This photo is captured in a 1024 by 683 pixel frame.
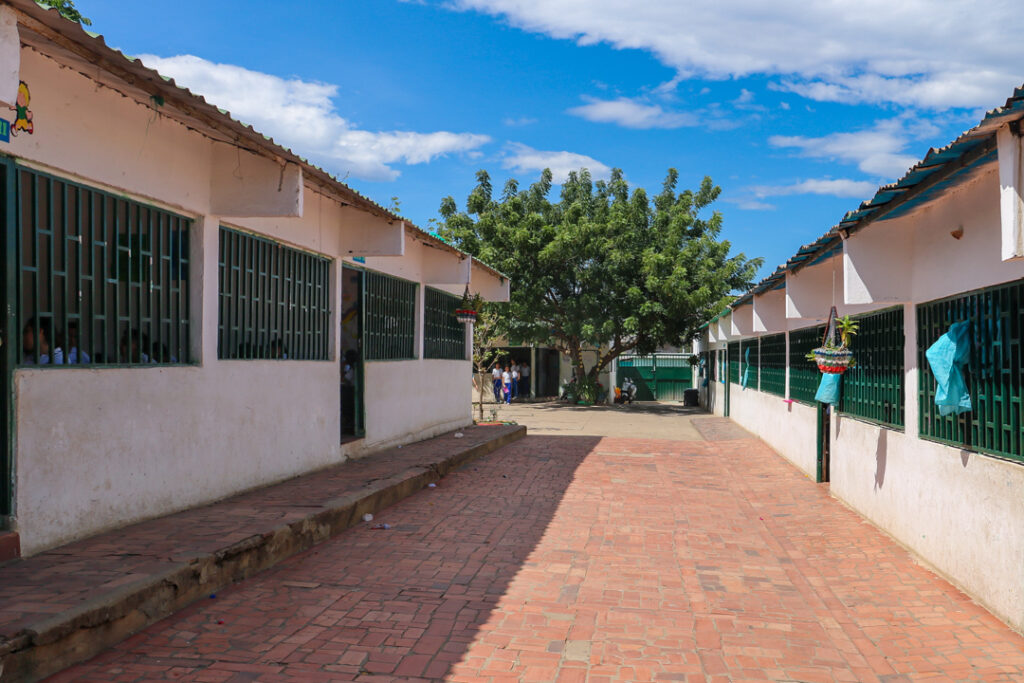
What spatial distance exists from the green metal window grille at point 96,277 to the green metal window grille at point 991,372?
664 cm

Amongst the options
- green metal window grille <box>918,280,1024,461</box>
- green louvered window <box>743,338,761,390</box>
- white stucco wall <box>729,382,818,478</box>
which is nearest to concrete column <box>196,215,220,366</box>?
green metal window grille <box>918,280,1024,461</box>

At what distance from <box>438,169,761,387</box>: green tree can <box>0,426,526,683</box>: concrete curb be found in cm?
2091

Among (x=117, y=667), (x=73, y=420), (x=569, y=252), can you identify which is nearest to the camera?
(x=117, y=667)

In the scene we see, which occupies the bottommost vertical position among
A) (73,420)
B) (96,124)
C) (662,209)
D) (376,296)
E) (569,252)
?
(73,420)

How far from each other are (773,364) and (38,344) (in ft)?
44.9

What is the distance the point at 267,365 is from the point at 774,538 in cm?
574

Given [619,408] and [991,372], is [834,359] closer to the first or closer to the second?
[991,372]

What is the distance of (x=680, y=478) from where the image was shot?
489 inches

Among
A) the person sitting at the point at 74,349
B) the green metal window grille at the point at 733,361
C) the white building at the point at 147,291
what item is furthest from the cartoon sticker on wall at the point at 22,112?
the green metal window grille at the point at 733,361

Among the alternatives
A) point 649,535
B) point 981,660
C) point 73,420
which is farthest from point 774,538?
point 73,420

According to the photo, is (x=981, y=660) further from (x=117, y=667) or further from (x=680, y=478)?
(x=680, y=478)

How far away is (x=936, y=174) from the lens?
5812 millimetres

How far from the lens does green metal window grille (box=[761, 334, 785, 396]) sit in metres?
15.3

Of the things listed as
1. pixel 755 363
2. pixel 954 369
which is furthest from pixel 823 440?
pixel 755 363
